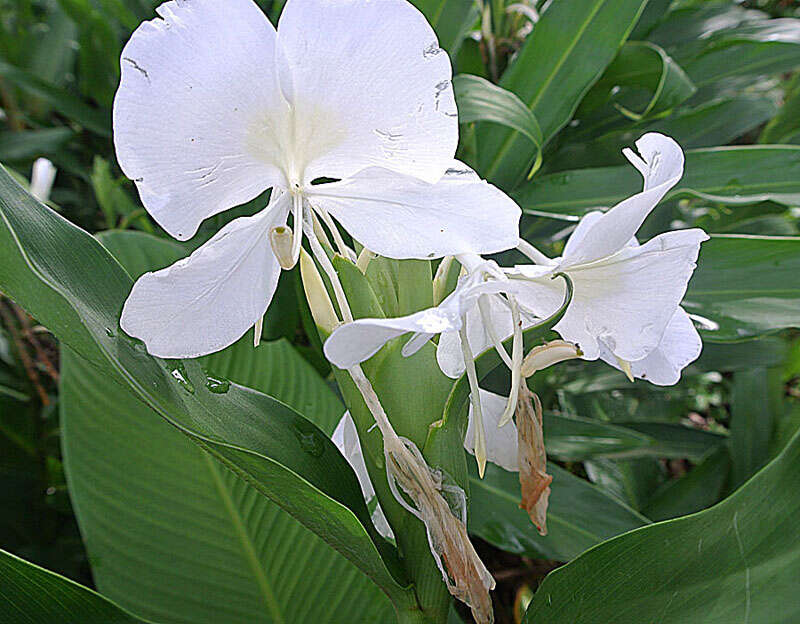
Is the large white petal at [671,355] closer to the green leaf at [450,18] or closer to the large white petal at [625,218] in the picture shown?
the large white petal at [625,218]

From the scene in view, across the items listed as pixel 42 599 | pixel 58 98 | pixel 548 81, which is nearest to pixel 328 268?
pixel 42 599

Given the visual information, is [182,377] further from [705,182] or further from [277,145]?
[705,182]

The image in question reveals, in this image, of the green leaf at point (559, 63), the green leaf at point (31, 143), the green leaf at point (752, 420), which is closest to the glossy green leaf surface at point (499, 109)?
the green leaf at point (559, 63)

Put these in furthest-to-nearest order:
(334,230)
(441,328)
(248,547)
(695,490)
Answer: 1. (695,490)
2. (248,547)
3. (334,230)
4. (441,328)

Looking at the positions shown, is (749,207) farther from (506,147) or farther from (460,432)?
(460,432)

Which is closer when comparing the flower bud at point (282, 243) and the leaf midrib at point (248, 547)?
the flower bud at point (282, 243)

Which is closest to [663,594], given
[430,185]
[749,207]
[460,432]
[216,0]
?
[460,432]
